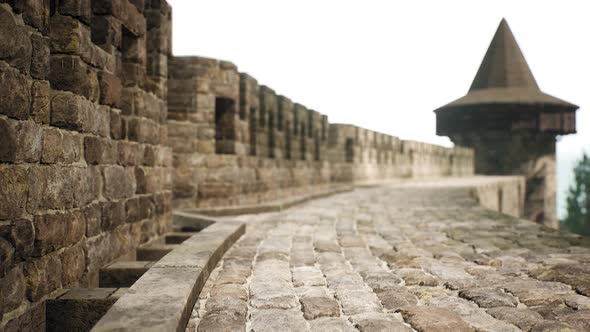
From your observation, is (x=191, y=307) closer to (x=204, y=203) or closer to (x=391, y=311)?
(x=391, y=311)

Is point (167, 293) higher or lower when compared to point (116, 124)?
lower

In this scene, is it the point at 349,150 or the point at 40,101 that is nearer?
the point at 40,101

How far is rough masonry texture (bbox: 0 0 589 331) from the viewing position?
8.46ft

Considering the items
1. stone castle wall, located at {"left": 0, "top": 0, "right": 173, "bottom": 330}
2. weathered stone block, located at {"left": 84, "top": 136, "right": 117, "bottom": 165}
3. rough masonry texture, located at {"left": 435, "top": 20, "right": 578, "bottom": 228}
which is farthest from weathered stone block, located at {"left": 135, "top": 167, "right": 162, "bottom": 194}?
rough masonry texture, located at {"left": 435, "top": 20, "right": 578, "bottom": 228}

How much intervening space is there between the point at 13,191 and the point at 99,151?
1.25m

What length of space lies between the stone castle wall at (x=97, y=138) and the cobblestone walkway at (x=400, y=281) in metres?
0.83

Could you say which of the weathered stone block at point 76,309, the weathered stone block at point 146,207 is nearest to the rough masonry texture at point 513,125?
the weathered stone block at point 146,207

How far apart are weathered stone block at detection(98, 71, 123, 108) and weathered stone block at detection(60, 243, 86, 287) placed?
1.07m

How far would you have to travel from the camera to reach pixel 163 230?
541cm

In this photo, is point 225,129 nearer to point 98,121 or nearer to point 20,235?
point 98,121

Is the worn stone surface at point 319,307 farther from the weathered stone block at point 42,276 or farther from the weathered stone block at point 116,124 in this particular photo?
the weathered stone block at point 116,124

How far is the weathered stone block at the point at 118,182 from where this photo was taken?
392 centimetres

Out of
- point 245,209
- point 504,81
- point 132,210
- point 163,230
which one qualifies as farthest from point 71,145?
point 504,81

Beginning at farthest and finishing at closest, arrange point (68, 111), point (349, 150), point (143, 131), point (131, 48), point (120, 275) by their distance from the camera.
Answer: point (349, 150) < point (143, 131) < point (131, 48) < point (120, 275) < point (68, 111)
